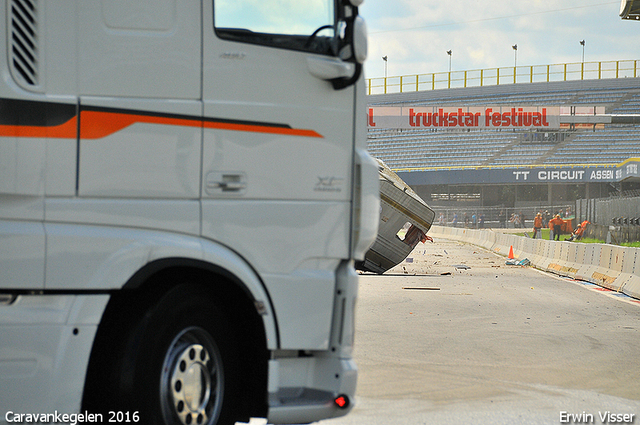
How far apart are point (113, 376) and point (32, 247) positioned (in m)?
0.80

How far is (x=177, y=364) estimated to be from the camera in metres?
3.94

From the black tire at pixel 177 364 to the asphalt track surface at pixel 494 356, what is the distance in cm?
145

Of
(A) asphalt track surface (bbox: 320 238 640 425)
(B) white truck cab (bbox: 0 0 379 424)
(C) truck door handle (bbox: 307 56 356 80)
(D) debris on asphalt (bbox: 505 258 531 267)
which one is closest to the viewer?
(B) white truck cab (bbox: 0 0 379 424)

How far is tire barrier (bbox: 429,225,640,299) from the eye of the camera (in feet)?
47.5

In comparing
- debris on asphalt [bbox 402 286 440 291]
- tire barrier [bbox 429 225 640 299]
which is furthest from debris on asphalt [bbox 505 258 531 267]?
debris on asphalt [bbox 402 286 440 291]

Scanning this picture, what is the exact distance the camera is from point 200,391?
404 centimetres

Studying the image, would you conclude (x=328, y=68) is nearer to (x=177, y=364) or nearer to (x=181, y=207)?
(x=181, y=207)

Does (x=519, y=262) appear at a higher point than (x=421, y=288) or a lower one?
lower

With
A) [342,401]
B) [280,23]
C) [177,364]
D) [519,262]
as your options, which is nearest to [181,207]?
[177,364]

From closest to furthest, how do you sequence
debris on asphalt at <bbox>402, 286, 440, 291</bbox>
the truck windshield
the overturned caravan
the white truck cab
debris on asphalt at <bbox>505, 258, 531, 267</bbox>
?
the white truck cab < the truck windshield < the overturned caravan < debris on asphalt at <bbox>402, 286, 440, 291</bbox> < debris on asphalt at <bbox>505, 258, 531, 267</bbox>

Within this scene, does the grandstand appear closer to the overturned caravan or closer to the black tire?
the overturned caravan

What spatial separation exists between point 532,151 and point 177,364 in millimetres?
62775

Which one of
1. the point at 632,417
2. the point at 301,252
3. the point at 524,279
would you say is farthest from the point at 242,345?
the point at 524,279

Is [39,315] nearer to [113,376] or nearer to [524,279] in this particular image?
[113,376]
